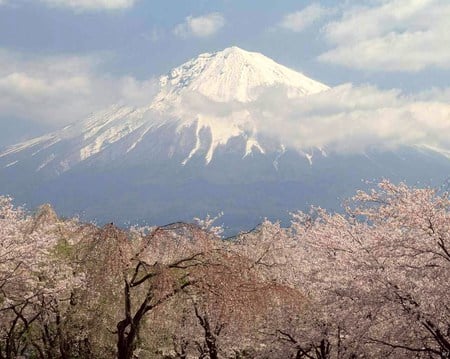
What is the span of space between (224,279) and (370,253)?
4.96m

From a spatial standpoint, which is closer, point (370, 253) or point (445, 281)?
point (445, 281)

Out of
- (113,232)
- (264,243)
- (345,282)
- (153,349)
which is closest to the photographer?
(113,232)

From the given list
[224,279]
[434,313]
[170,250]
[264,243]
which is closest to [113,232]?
[170,250]

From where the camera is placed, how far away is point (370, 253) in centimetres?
1552

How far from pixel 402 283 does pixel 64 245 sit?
33.7ft

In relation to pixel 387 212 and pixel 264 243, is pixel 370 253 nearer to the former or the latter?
pixel 387 212

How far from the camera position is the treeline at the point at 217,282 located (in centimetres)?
1296

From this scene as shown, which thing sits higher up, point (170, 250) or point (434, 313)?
point (170, 250)

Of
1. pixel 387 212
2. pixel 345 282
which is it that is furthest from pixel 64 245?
pixel 387 212

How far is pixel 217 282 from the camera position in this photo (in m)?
12.6

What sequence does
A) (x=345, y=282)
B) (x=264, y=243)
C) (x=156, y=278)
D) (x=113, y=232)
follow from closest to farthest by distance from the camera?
(x=156, y=278), (x=113, y=232), (x=345, y=282), (x=264, y=243)

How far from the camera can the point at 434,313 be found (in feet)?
45.2

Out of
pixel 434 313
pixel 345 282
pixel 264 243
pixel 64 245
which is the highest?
pixel 264 243

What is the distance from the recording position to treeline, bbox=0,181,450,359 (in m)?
13.0
